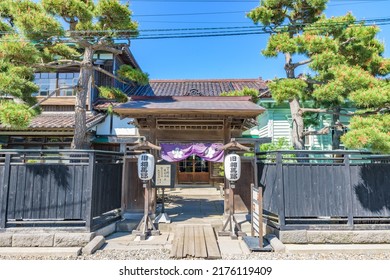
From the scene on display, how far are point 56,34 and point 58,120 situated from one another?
7.98 meters

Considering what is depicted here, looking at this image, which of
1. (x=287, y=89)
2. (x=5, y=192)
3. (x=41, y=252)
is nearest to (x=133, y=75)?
(x=5, y=192)

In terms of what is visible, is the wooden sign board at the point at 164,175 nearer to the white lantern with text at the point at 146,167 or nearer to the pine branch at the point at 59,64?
the white lantern with text at the point at 146,167

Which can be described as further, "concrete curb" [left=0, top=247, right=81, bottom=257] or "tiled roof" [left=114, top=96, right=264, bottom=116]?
"tiled roof" [left=114, top=96, right=264, bottom=116]

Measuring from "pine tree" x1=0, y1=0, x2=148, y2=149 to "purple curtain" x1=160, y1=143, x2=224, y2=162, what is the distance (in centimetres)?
253

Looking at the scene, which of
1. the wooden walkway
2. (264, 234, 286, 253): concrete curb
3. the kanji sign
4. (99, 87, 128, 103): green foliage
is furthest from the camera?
(99, 87, 128, 103): green foliage

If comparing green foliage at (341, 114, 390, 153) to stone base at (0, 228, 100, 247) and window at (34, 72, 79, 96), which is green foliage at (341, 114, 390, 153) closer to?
stone base at (0, 228, 100, 247)

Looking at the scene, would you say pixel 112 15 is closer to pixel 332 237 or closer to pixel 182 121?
pixel 182 121

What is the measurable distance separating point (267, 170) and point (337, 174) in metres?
1.74

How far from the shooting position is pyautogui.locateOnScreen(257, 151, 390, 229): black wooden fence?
580 cm

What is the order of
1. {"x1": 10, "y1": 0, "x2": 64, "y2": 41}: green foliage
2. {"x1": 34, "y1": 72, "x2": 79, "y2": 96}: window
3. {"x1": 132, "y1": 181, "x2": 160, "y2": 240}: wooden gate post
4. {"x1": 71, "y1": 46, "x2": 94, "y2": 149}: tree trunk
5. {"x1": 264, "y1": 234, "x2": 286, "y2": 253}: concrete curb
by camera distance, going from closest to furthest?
1. {"x1": 264, "y1": 234, "x2": 286, "y2": 253}: concrete curb
2. {"x1": 10, "y1": 0, "x2": 64, "y2": 41}: green foliage
3. {"x1": 132, "y1": 181, "x2": 160, "y2": 240}: wooden gate post
4. {"x1": 71, "y1": 46, "x2": 94, "y2": 149}: tree trunk
5. {"x1": 34, "y1": 72, "x2": 79, "y2": 96}: window

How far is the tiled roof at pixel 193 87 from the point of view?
17.4m

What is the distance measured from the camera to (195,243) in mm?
5508

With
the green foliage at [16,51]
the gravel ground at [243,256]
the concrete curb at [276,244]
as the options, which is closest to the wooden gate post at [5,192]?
the gravel ground at [243,256]

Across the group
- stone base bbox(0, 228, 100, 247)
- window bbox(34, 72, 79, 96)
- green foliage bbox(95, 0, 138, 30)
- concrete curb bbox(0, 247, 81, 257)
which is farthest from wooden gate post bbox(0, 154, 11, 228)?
window bbox(34, 72, 79, 96)
